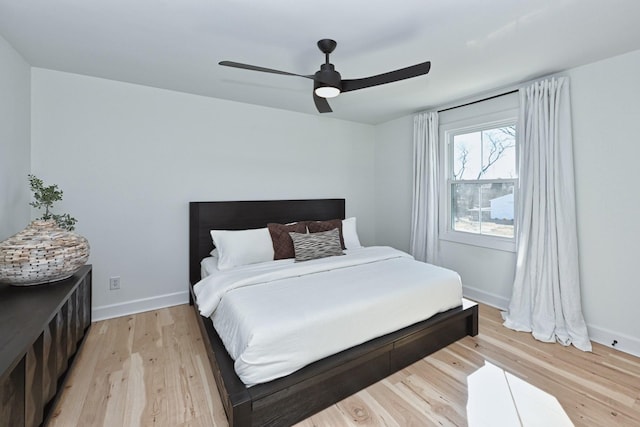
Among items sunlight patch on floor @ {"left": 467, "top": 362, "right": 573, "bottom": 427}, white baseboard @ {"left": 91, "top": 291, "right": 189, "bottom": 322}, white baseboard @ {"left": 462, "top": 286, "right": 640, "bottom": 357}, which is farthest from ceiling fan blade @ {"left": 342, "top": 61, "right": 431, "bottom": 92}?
white baseboard @ {"left": 91, "top": 291, "right": 189, "bottom": 322}

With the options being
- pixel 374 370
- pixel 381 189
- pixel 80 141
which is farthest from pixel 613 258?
pixel 80 141

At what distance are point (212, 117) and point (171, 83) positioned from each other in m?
0.54

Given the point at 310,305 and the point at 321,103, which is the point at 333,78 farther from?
the point at 310,305

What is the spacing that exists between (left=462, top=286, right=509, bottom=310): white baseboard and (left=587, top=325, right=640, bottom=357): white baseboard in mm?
717

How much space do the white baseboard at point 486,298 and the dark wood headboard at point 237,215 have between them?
1992 mm

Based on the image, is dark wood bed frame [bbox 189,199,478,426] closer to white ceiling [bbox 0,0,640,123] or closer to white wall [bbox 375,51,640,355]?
white wall [bbox 375,51,640,355]

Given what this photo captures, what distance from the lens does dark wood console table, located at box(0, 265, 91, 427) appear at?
1188 millimetres

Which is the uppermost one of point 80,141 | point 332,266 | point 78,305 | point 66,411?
point 80,141

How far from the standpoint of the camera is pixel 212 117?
3377mm

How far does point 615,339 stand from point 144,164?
457 cm

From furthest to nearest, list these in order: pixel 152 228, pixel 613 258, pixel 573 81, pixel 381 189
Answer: pixel 381 189, pixel 152 228, pixel 573 81, pixel 613 258

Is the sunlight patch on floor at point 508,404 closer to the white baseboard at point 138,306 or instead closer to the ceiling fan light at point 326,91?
the ceiling fan light at point 326,91

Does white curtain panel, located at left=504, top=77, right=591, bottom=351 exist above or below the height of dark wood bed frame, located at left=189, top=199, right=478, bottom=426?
above

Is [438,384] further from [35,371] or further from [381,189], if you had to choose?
[381,189]
